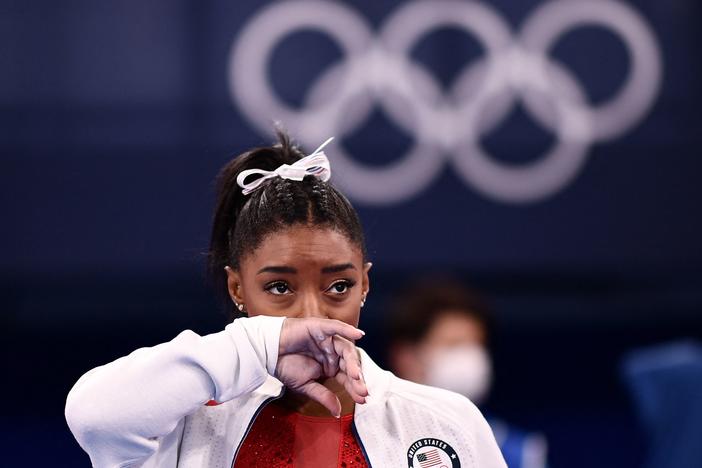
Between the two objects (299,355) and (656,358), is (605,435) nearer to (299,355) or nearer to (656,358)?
(656,358)

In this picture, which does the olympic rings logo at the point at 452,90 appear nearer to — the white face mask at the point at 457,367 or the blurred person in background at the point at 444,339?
the blurred person in background at the point at 444,339

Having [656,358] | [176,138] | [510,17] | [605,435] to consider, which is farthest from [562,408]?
[176,138]

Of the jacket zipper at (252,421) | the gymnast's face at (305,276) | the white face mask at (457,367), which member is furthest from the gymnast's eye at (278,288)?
the white face mask at (457,367)

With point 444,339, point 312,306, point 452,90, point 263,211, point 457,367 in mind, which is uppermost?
point 452,90

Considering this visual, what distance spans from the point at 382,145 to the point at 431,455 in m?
3.83

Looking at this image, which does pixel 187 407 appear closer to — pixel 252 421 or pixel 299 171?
pixel 252 421

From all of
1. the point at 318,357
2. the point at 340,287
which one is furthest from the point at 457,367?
the point at 318,357

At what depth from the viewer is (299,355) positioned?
216cm

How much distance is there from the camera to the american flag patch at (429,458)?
2352mm

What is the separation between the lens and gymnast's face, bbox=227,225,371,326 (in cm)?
226

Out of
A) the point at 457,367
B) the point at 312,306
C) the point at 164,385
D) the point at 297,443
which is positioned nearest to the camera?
the point at 164,385

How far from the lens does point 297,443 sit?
235cm

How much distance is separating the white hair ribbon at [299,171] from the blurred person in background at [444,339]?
1.95 metres

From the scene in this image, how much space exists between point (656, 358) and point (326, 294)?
3392mm
